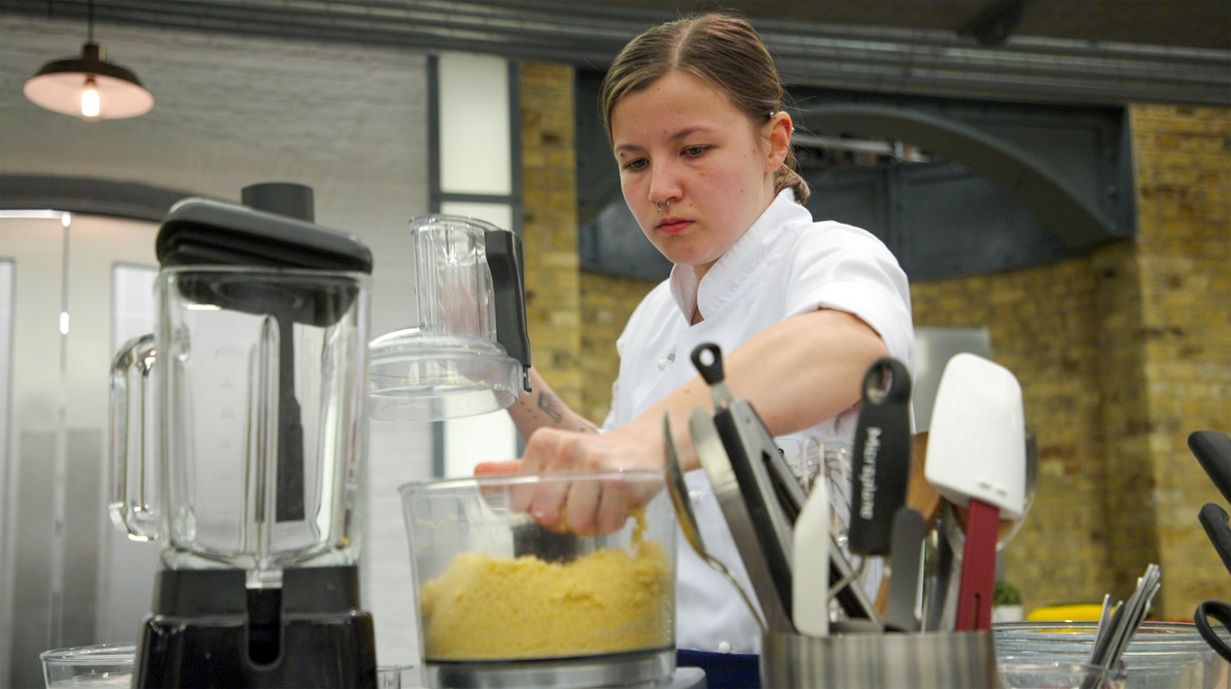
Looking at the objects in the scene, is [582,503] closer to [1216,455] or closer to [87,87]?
[1216,455]

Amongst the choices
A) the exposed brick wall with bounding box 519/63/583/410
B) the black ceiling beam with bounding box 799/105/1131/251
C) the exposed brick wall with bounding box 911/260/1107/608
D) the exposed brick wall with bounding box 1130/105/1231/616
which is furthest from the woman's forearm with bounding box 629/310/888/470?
the exposed brick wall with bounding box 911/260/1107/608

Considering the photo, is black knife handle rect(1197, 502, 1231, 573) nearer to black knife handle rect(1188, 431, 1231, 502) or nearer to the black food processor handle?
black knife handle rect(1188, 431, 1231, 502)

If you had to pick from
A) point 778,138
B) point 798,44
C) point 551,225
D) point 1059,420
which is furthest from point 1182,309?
point 778,138

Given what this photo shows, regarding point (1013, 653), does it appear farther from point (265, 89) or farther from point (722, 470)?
point (265, 89)

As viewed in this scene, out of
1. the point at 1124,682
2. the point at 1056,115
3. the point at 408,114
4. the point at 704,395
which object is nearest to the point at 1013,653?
the point at 1124,682

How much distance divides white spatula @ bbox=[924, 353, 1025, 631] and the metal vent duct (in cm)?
368

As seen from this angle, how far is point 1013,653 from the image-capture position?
938mm

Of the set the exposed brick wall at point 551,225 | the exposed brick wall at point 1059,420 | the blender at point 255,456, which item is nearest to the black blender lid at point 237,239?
the blender at point 255,456

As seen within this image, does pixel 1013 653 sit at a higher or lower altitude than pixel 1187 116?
lower

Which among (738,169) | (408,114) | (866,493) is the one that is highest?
(408,114)

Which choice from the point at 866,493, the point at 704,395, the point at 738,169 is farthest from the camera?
the point at 738,169

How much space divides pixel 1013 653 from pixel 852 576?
31 centimetres

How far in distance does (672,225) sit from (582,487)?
1.75ft

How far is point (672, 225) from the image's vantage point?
1218 mm
